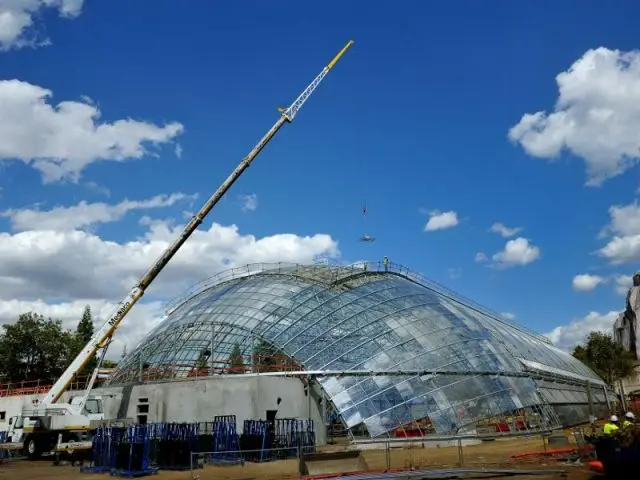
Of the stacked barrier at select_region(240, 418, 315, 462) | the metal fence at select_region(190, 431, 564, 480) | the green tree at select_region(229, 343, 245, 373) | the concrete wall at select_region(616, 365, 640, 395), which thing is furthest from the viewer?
the concrete wall at select_region(616, 365, 640, 395)

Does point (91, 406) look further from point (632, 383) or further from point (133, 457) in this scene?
point (632, 383)

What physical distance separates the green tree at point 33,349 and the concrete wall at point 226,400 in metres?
52.1

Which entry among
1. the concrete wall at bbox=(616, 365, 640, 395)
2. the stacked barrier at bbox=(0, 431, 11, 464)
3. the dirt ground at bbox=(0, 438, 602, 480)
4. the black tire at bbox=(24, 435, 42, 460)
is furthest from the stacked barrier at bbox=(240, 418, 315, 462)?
the concrete wall at bbox=(616, 365, 640, 395)

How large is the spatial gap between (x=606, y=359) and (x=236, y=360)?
73864 mm

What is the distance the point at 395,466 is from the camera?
23000mm

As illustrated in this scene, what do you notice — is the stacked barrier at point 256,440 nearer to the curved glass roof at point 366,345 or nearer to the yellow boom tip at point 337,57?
the curved glass roof at point 366,345

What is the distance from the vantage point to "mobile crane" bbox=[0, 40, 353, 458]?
31688 mm

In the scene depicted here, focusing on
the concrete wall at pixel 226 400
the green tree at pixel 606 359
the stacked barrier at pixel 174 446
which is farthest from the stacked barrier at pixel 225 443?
the green tree at pixel 606 359

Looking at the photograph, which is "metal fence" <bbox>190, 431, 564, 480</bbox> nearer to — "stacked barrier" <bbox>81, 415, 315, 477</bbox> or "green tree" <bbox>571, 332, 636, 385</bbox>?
"stacked barrier" <bbox>81, 415, 315, 477</bbox>

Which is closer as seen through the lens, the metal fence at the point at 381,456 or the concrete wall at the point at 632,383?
the metal fence at the point at 381,456

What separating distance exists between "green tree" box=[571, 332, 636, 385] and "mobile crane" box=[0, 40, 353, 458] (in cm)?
7319

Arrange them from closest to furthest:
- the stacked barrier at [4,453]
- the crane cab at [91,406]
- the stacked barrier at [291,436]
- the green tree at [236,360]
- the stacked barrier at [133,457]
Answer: the stacked barrier at [133,457] → the stacked barrier at [291,436] → the stacked barrier at [4,453] → the crane cab at [91,406] → the green tree at [236,360]

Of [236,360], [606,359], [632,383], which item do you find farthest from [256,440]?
[632,383]

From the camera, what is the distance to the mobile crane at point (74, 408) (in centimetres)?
3169
